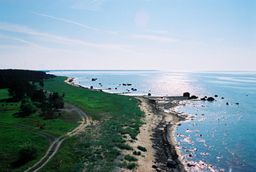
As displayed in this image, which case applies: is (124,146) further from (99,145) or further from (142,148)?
(99,145)

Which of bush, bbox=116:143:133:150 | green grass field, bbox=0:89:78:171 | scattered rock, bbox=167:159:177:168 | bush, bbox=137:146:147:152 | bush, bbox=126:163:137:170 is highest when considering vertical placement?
green grass field, bbox=0:89:78:171

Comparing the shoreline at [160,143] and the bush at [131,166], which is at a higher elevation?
the bush at [131,166]

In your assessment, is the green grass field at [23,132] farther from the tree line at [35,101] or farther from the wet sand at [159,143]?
the wet sand at [159,143]

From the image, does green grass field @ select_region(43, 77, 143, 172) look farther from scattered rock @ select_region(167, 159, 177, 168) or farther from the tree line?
the tree line

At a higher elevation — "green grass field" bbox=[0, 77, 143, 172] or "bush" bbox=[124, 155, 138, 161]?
"green grass field" bbox=[0, 77, 143, 172]

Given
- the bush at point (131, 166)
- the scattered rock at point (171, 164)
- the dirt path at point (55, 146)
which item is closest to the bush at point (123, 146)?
the bush at point (131, 166)

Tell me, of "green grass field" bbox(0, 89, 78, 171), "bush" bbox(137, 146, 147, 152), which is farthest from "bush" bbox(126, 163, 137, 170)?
"green grass field" bbox(0, 89, 78, 171)

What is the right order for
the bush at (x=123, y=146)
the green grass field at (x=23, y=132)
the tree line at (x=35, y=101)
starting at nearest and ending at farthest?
1. the green grass field at (x=23, y=132)
2. the bush at (x=123, y=146)
3. the tree line at (x=35, y=101)

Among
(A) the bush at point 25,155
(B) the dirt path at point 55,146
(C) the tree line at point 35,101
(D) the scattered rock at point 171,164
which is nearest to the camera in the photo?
(B) the dirt path at point 55,146

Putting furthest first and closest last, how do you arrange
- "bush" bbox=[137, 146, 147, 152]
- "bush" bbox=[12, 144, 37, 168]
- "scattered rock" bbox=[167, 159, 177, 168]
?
"bush" bbox=[137, 146, 147, 152] < "scattered rock" bbox=[167, 159, 177, 168] < "bush" bbox=[12, 144, 37, 168]

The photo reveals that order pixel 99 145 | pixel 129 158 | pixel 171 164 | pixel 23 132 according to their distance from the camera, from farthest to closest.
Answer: pixel 23 132 < pixel 99 145 < pixel 129 158 < pixel 171 164

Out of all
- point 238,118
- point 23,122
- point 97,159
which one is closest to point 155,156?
point 97,159

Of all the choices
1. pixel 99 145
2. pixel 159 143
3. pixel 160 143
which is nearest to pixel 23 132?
pixel 99 145
